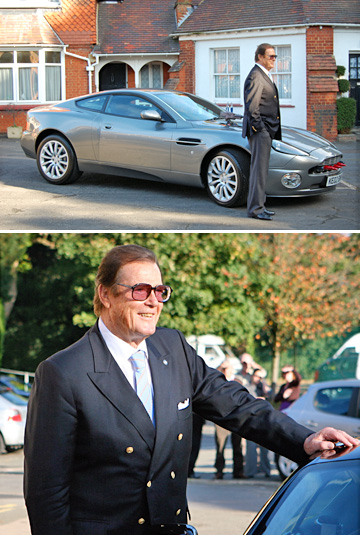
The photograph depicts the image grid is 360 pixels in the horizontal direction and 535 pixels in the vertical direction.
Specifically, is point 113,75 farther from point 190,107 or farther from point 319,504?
point 319,504

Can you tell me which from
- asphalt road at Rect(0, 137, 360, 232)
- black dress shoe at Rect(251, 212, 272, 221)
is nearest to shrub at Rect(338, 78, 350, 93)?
asphalt road at Rect(0, 137, 360, 232)

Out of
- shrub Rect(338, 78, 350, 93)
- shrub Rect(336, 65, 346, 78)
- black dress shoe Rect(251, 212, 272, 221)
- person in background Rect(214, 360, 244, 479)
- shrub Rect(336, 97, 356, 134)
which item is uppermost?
shrub Rect(336, 65, 346, 78)

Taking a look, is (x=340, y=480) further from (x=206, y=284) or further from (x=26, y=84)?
(x=26, y=84)

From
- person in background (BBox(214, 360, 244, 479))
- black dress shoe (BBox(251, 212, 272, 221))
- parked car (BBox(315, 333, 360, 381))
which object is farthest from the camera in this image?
parked car (BBox(315, 333, 360, 381))

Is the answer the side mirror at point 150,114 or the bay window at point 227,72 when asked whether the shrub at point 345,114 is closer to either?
the bay window at point 227,72

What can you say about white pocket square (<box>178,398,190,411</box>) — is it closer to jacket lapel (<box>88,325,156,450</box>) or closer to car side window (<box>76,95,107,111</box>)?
jacket lapel (<box>88,325,156,450</box>)

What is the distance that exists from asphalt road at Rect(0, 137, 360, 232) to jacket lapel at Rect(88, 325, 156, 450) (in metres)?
6.64

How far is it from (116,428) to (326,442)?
0.78m

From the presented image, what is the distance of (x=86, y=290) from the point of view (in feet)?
49.0

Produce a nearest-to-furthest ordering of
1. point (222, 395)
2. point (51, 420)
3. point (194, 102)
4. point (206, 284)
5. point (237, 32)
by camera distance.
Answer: point (51, 420)
point (222, 395)
point (194, 102)
point (206, 284)
point (237, 32)

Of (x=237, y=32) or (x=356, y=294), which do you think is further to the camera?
(x=237, y=32)

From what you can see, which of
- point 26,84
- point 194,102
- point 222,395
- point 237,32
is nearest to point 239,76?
point 237,32

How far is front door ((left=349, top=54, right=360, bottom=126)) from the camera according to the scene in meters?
26.5

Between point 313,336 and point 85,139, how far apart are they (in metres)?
13.9
